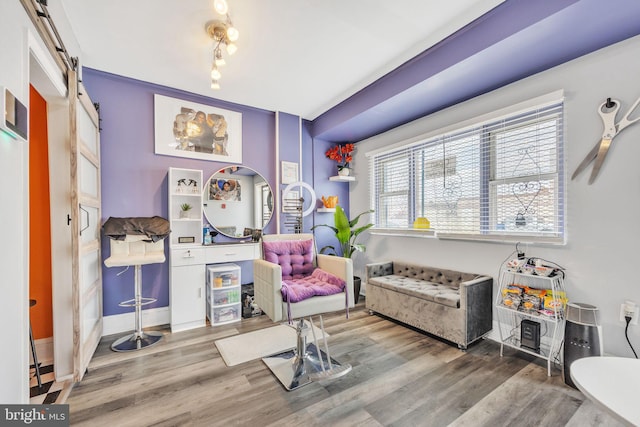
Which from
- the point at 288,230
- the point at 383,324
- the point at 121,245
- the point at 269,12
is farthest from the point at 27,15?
the point at 383,324

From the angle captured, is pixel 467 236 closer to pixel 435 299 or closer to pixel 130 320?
pixel 435 299

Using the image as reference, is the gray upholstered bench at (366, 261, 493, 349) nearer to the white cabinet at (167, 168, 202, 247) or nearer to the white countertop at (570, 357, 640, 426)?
the white countertop at (570, 357, 640, 426)

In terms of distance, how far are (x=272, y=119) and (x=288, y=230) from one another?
157cm

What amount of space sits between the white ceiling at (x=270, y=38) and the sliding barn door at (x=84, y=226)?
52cm

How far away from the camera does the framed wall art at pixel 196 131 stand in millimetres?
3076

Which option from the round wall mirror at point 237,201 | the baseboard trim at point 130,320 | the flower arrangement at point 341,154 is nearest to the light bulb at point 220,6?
the round wall mirror at point 237,201

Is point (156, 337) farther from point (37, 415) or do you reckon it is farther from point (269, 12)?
point (269, 12)

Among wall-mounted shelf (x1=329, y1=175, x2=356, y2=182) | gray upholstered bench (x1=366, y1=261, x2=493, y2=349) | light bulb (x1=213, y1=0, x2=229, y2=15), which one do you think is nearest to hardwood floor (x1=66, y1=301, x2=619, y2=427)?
gray upholstered bench (x1=366, y1=261, x2=493, y2=349)

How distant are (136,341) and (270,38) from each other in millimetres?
2956

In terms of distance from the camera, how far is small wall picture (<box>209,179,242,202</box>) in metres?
3.34

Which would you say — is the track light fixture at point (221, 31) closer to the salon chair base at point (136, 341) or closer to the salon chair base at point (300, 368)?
the salon chair base at point (300, 368)

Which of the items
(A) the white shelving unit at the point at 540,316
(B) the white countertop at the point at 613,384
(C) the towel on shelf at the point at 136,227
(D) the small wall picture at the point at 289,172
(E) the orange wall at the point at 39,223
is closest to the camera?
(B) the white countertop at the point at 613,384

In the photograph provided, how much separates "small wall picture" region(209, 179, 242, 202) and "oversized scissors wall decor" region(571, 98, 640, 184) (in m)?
3.42

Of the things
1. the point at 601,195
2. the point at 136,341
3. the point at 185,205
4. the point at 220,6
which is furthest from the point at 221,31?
the point at 601,195
